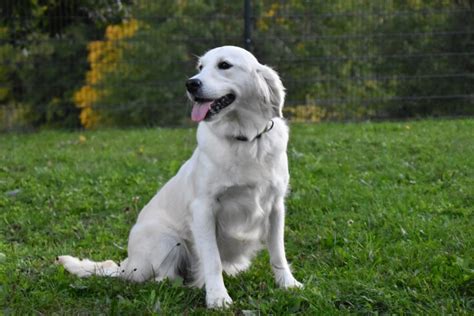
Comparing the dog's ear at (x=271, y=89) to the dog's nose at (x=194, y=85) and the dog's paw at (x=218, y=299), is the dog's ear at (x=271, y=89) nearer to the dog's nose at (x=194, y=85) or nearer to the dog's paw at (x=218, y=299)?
the dog's nose at (x=194, y=85)

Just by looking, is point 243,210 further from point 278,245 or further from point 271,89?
point 271,89

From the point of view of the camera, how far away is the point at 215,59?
379 centimetres

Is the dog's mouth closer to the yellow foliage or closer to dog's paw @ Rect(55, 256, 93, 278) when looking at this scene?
dog's paw @ Rect(55, 256, 93, 278)

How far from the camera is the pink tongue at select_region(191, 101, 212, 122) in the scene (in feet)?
11.8

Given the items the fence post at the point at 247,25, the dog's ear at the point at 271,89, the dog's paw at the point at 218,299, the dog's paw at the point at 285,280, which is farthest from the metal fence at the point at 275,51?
the dog's paw at the point at 218,299

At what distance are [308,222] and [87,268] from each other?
177 cm

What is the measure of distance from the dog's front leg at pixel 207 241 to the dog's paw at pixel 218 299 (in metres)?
0.04

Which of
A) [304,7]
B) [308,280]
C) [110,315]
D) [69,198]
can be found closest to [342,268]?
[308,280]

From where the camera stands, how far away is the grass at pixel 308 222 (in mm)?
3365

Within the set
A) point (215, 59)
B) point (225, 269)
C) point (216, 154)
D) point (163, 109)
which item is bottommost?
point (163, 109)

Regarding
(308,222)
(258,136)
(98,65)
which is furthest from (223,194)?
(98,65)

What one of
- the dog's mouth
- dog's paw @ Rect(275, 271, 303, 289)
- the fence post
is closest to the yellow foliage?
the fence post

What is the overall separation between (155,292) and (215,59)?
1.29 m

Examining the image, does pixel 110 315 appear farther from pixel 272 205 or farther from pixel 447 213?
pixel 447 213
